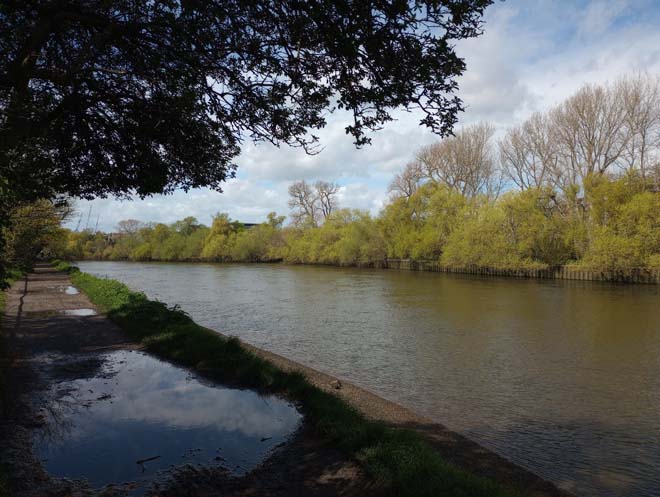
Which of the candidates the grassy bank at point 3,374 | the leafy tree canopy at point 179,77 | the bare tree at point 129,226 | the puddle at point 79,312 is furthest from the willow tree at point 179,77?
the bare tree at point 129,226

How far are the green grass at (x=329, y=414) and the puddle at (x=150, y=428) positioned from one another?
50cm

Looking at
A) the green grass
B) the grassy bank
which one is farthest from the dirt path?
the green grass

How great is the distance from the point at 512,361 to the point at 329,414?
7443 millimetres

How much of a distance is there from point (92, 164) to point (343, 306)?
17317mm

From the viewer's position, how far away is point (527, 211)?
142ft

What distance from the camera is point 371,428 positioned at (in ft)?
19.8

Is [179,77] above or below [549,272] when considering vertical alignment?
above


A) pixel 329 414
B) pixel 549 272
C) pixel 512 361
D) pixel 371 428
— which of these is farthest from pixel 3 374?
pixel 549 272

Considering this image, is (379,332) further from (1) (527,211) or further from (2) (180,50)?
(1) (527,211)

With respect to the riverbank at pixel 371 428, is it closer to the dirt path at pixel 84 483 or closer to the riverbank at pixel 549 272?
the dirt path at pixel 84 483

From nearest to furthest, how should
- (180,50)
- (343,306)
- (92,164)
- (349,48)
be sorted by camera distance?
(349,48), (180,50), (92,164), (343,306)

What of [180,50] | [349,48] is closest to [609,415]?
[349,48]

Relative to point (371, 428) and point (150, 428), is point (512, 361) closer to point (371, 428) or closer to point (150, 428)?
point (371, 428)

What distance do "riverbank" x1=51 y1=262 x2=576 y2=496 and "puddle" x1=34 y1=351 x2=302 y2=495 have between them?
54 cm
